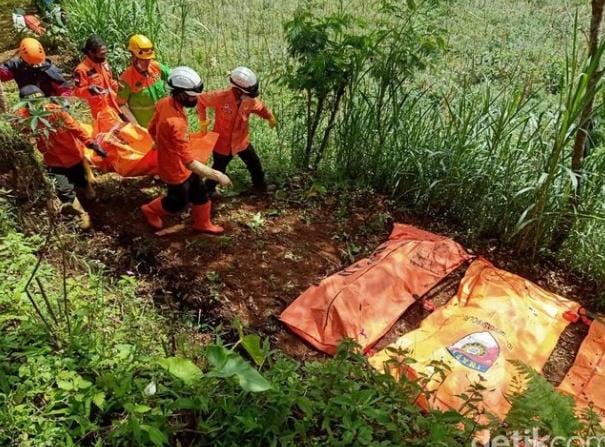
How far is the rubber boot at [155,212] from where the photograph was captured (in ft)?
11.9

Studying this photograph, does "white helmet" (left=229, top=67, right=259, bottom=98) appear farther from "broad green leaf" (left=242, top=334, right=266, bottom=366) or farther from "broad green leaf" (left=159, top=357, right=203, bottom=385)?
"broad green leaf" (left=159, top=357, right=203, bottom=385)

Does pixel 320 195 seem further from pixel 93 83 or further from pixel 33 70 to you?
pixel 33 70

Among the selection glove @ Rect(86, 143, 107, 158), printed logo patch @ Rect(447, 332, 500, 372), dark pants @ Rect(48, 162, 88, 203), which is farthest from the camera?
glove @ Rect(86, 143, 107, 158)

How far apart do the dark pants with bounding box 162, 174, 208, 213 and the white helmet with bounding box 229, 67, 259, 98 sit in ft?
2.27

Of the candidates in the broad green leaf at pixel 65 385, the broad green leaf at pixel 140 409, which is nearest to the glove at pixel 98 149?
the broad green leaf at pixel 65 385

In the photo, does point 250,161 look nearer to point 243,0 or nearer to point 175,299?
point 175,299

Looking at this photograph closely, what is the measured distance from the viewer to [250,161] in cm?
402

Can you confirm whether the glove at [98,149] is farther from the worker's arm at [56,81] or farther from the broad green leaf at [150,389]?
the broad green leaf at [150,389]

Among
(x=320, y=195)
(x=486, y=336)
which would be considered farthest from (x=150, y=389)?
(x=320, y=195)

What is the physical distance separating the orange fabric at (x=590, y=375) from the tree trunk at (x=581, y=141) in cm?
68

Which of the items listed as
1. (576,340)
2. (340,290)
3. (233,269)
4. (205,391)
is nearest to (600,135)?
(576,340)

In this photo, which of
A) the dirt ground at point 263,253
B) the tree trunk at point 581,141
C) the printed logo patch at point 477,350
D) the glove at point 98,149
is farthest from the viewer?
the glove at point 98,149

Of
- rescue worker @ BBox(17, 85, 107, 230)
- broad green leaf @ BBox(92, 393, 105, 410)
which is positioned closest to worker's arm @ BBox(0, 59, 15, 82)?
rescue worker @ BBox(17, 85, 107, 230)

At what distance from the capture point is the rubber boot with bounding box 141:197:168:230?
3.62 meters
